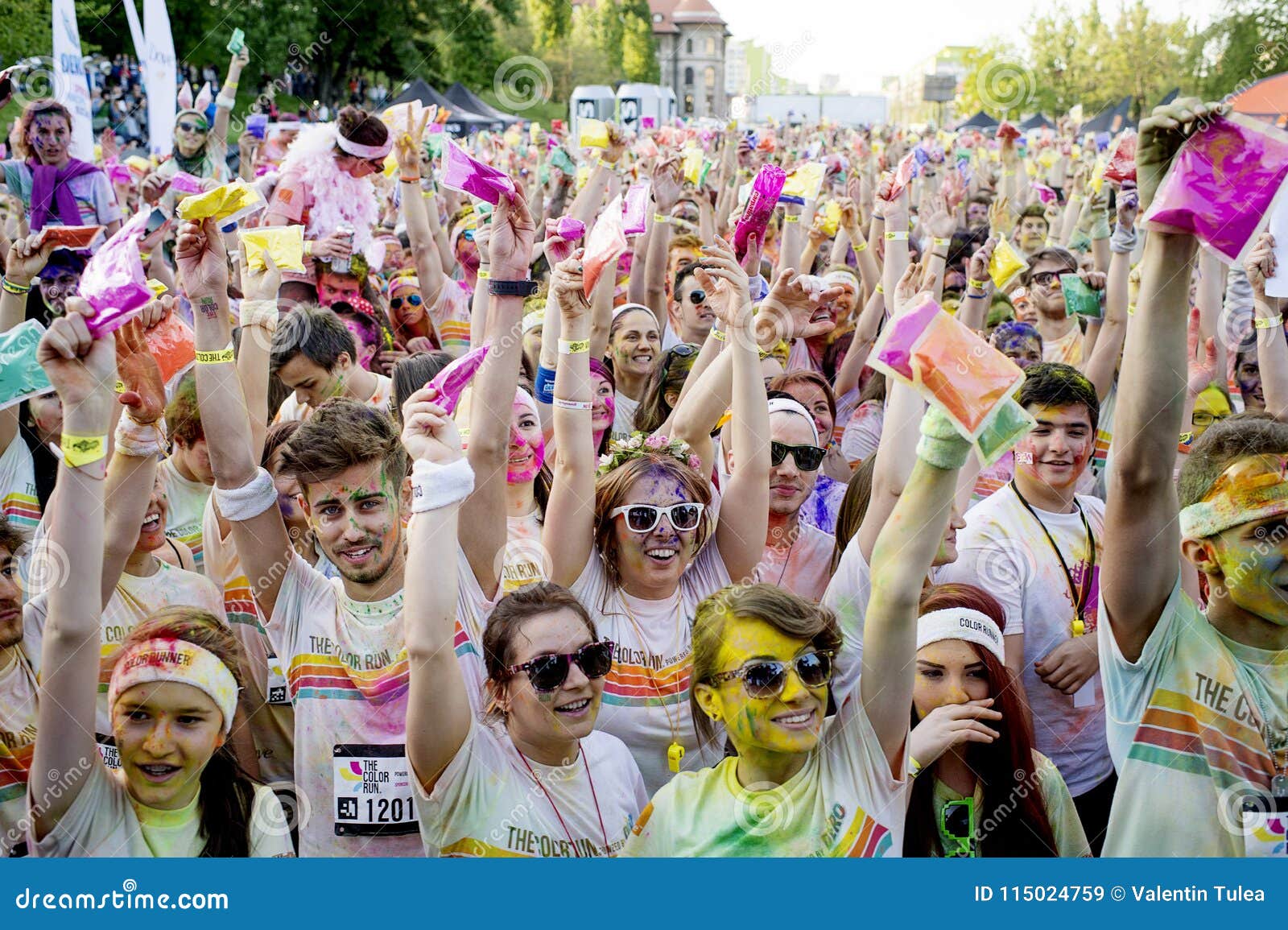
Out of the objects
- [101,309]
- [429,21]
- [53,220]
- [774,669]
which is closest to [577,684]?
[774,669]

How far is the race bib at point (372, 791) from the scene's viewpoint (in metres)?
2.90

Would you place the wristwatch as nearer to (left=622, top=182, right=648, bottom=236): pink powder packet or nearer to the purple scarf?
(left=622, top=182, right=648, bottom=236): pink powder packet

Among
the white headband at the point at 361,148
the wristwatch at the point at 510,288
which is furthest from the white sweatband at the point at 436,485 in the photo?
the white headband at the point at 361,148

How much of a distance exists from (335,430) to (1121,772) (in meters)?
→ 2.01

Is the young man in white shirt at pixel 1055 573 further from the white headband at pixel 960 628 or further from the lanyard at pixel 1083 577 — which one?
the white headband at pixel 960 628

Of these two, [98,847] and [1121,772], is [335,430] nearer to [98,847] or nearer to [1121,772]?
[98,847]

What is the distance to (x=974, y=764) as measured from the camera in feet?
9.36

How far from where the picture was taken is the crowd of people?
2.46 m

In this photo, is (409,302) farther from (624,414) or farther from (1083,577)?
(1083,577)

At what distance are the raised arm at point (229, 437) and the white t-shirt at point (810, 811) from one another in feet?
3.81

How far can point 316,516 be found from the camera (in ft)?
10.1

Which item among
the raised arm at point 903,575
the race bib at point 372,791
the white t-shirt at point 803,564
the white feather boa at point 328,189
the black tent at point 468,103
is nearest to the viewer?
the raised arm at point 903,575

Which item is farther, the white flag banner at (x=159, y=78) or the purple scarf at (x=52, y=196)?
the white flag banner at (x=159, y=78)

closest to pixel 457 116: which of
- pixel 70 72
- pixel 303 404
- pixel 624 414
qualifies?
pixel 70 72
